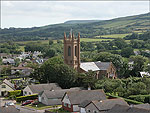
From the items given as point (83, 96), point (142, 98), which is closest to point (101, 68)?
point (83, 96)

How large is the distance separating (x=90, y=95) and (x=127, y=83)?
13.0 meters

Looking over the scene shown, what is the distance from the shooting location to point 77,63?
73.3 m

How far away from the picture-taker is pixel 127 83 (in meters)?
63.8

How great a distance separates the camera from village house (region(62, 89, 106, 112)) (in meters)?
51.2

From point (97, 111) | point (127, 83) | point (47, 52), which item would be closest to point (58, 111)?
point (97, 111)

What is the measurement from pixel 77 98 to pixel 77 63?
21543 mm

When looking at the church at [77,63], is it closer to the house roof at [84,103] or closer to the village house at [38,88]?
the village house at [38,88]

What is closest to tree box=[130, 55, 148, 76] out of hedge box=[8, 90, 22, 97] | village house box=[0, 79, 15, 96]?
hedge box=[8, 90, 22, 97]

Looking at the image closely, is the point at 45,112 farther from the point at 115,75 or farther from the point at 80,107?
the point at 115,75

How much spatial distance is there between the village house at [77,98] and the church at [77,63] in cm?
1848

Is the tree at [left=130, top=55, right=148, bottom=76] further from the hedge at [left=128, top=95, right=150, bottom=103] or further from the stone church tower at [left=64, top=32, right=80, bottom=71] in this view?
the hedge at [left=128, top=95, right=150, bottom=103]

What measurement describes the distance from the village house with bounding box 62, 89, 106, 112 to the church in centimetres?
1848

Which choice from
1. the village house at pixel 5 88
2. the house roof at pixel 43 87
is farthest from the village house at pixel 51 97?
the village house at pixel 5 88

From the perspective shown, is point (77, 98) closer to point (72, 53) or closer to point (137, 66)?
point (72, 53)
